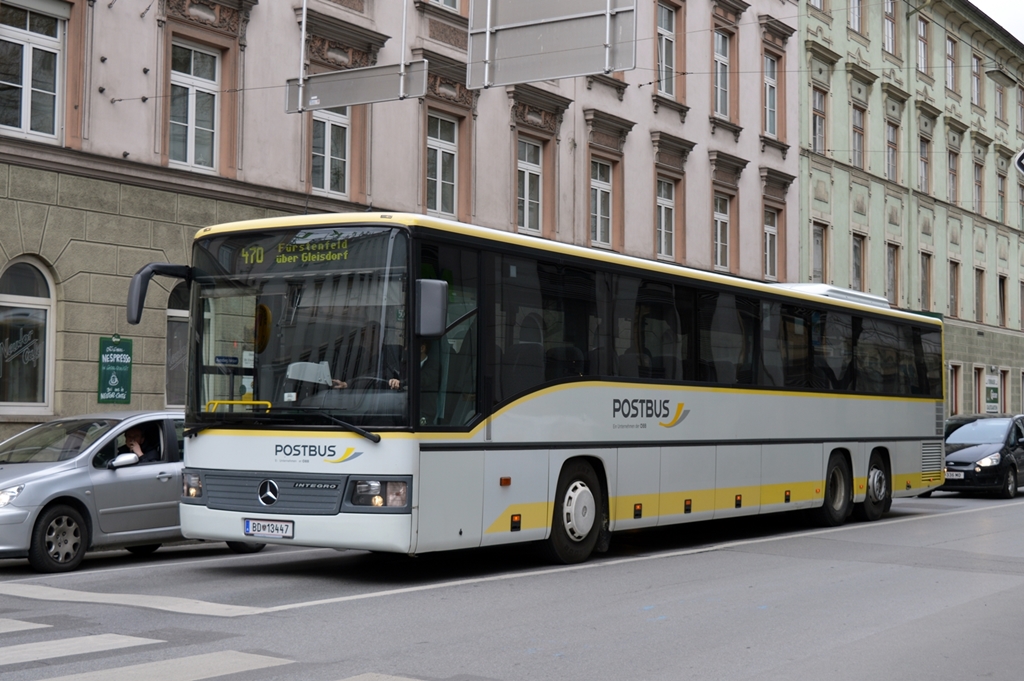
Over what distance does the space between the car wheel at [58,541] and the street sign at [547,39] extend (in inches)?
258

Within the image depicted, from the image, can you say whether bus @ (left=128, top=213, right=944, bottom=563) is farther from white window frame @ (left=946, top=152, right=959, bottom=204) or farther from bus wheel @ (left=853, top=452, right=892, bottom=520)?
white window frame @ (left=946, top=152, right=959, bottom=204)

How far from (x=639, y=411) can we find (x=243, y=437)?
4.32 m

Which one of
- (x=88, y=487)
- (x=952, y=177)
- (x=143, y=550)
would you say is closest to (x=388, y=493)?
(x=88, y=487)

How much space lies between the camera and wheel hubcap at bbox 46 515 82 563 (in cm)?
1189

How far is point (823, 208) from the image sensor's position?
124 feet

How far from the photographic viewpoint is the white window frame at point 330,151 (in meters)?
21.9

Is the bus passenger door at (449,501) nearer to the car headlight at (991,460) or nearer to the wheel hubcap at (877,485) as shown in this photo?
the wheel hubcap at (877,485)

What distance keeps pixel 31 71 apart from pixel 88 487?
299 inches

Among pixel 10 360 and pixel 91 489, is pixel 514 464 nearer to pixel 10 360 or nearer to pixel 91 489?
pixel 91 489

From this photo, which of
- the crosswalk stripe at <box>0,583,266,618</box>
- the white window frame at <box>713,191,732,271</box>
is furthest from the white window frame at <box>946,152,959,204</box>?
the crosswalk stripe at <box>0,583,266,618</box>

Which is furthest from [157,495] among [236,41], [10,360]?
[236,41]

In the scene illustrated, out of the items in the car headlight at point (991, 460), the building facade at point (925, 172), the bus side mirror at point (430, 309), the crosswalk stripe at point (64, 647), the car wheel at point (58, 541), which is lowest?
the crosswalk stripe at point (64, 647)

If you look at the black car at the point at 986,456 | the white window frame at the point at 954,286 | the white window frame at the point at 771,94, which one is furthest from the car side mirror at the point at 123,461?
the white window frame at the point at 954,286

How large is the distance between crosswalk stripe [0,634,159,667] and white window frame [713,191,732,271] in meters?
26.4
